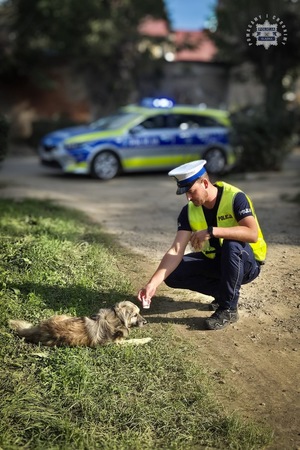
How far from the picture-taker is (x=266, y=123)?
14328mm

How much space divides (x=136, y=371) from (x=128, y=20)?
22.1 m

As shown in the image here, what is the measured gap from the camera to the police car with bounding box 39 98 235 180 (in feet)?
43.9

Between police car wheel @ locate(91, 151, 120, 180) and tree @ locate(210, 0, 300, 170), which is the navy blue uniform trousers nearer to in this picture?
tree @ locate(210, 0, 300, 170)

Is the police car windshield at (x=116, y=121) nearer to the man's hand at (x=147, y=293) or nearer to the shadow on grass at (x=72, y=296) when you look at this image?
the shadow on grass at (x=72, y=296)

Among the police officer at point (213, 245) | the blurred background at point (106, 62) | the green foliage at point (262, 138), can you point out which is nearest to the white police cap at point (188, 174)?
the police officer at point (213, 245)

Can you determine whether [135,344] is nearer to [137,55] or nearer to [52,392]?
[52,392]

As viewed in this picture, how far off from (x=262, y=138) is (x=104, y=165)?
156 inches

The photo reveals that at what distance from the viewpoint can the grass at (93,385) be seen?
360 cm

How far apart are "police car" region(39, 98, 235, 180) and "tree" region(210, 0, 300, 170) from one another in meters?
0.66

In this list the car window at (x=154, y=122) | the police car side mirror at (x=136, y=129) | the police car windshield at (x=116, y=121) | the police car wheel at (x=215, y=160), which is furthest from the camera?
the police car wheel at (x=215, y=160)

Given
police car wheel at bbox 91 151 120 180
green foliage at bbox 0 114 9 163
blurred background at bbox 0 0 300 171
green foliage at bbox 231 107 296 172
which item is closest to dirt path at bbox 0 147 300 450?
green foliage at bbox 0 114 9 163

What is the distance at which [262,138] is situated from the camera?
14.3 meters

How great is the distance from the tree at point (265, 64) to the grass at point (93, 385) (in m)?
5.31

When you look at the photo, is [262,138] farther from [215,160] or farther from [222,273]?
[222,273]
